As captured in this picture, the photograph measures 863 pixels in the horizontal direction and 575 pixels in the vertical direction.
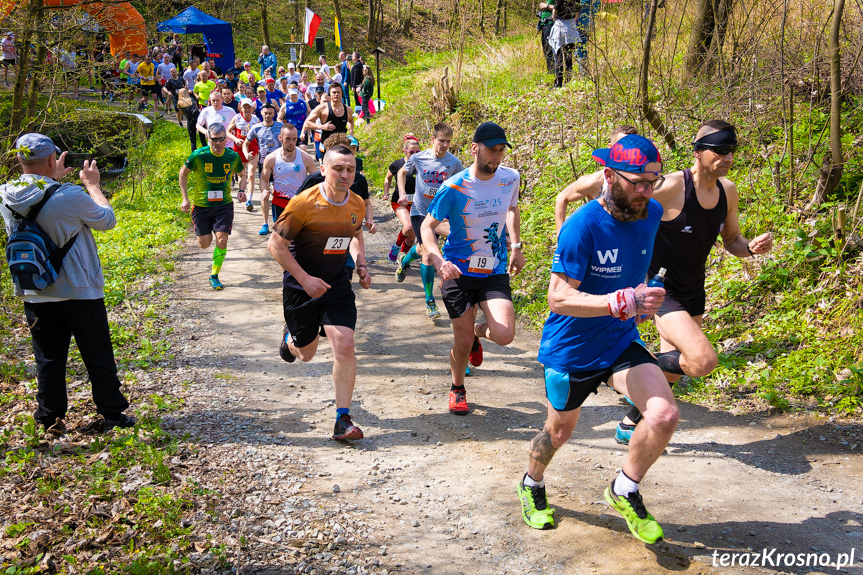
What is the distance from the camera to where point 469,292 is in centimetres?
536

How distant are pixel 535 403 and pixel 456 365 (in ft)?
2.99

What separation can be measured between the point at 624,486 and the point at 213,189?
7.32m

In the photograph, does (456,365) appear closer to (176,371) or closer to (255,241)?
(176,371)

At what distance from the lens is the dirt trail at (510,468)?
3.63m

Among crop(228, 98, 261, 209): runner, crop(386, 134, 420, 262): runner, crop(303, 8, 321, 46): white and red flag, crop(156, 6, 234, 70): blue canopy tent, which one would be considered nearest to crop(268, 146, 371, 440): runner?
crop(386, 134, 420, 262): runner

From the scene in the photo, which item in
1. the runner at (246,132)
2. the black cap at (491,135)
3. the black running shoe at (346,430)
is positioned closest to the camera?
the black running shoe at (346,430)

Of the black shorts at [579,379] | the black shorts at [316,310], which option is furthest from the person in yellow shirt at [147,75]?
the black shorts at [579,379]

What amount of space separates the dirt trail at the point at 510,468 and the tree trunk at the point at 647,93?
3.77 m

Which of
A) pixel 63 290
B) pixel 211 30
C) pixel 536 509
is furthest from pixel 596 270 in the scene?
pixel 211 30

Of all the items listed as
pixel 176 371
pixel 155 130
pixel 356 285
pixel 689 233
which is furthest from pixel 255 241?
pixel 155 130

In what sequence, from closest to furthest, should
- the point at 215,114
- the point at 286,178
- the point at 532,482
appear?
the point at 532,482 < the point at 286,178 < the point at 215,114

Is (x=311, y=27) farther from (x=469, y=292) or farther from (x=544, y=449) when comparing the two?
(x=544, y=449)

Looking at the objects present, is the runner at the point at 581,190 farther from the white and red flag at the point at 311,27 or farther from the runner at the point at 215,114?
the white and red flag at the point at 311,27

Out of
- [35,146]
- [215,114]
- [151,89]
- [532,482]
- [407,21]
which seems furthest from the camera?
[407,21]
